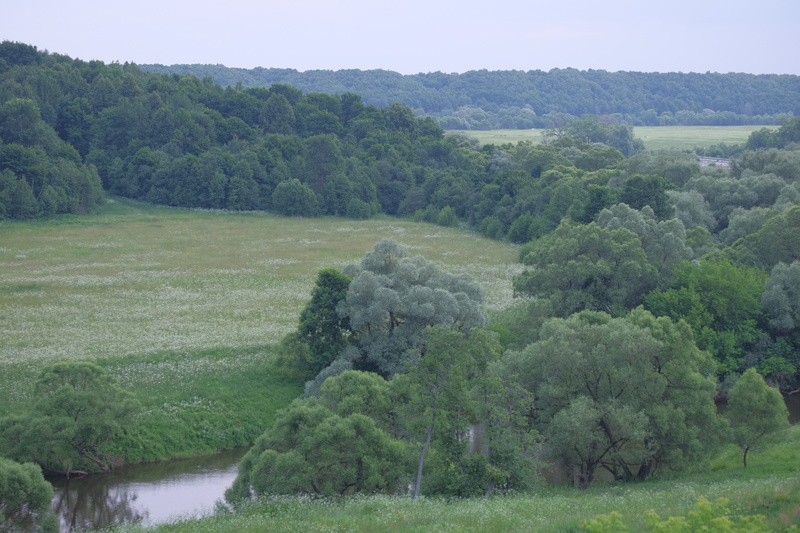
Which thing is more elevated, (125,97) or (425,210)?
(125,97)

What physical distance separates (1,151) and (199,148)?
84.4 feet

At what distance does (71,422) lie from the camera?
3319 centimetres

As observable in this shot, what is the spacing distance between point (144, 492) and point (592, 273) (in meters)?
23.3

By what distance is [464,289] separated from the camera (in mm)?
44812

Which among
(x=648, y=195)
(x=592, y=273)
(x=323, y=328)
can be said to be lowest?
(x=323, y=328)

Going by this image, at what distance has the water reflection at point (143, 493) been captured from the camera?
30.8 m

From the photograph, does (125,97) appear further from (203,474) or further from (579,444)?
(579,444)

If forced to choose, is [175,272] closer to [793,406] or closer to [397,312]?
[397,312]

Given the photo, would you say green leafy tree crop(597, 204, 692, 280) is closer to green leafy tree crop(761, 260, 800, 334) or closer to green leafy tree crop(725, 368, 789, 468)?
green leafy tree crop(761, 260, 800, 334)

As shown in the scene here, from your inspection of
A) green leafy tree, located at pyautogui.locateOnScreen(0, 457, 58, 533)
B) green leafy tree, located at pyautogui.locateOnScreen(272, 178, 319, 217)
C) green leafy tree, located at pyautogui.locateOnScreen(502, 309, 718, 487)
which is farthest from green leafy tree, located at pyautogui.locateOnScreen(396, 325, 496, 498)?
green leafy tree, located at pyautogui.locateOnScreen(272, 178, 319, 217)

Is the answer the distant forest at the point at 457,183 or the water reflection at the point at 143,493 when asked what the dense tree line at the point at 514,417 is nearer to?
the water reflection at the point at 143,493

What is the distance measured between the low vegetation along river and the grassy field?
24.0 feet

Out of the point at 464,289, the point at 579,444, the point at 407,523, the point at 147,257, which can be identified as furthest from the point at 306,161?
the point at 407,523

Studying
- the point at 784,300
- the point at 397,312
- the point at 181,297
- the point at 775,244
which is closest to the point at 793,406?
the point at 784,300
